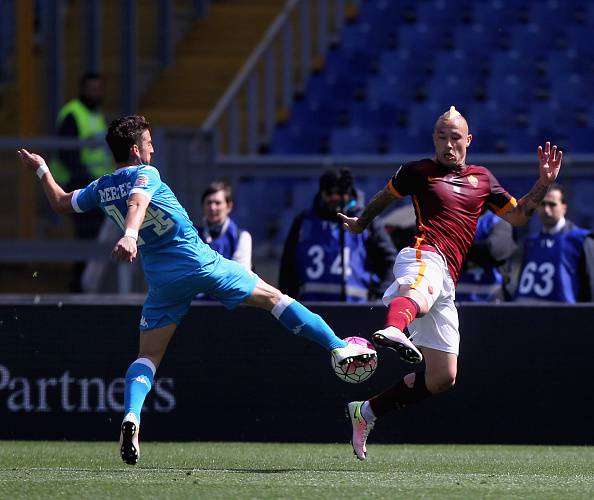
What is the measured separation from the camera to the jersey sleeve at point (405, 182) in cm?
843

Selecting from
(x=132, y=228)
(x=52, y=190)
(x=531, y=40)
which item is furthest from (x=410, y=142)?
Result: (x=132, y=228)

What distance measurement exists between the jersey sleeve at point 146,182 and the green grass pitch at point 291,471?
1399 millimetres

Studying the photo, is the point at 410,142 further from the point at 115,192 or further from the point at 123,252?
the point at 123,252

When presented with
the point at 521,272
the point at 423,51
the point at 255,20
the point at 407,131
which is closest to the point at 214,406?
the point at 521,272

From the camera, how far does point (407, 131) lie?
17.6 metres

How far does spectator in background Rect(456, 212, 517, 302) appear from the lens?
11.2 meters

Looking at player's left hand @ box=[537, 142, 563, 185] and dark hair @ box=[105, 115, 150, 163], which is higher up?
dark hair @ box=[105, 115, 150, 163]

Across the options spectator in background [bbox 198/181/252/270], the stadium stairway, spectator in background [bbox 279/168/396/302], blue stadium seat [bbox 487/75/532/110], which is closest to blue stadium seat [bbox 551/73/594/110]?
blue stadium seat [bbox 487/75/532/110]

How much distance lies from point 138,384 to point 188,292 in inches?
21.9

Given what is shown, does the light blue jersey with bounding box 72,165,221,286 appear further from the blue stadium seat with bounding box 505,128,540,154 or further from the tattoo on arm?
the blue stadium seat with bounding box 505,128,540,154

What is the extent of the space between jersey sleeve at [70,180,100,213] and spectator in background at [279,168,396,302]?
3164mm

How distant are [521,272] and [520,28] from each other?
24.7 feet

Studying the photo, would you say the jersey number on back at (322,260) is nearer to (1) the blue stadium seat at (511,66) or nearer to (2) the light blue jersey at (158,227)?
(2) the light blue jersey at (158,227)

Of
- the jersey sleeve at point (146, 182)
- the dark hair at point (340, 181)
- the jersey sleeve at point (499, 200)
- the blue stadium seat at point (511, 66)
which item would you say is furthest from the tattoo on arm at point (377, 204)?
the blue stadium seat at point (511, 66)
